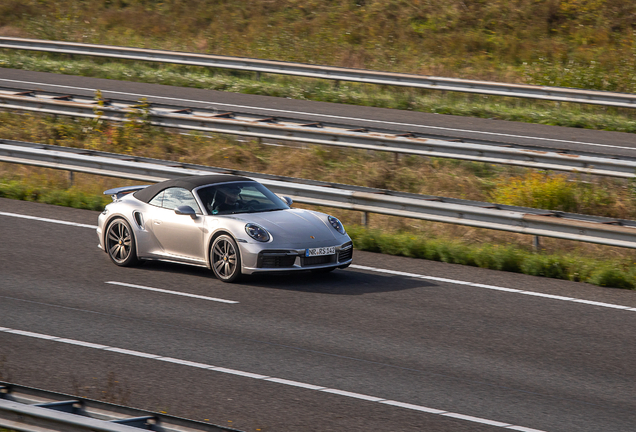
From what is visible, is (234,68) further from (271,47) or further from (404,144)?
(404,144)

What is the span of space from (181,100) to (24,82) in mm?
5442

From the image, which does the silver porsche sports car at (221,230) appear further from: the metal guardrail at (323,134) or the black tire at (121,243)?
the metal guardrail at (323,134)

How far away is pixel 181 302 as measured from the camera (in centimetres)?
992

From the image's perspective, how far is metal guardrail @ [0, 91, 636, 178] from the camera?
625 inches

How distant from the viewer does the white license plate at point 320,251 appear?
34.9 ft

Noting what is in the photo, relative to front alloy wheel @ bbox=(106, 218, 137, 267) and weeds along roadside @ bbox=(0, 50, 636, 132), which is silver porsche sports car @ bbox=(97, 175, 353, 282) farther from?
weeds along roadside @ bbox=(0, 50, 636, 132)

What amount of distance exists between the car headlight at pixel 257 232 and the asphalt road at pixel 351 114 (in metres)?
8.10

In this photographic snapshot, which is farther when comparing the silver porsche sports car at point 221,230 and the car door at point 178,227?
the car door at point 178,227

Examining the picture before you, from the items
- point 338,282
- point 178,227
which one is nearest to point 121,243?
point 178,227

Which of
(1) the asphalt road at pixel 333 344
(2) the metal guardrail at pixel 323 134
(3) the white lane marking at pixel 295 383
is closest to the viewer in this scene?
(1) the asphalt road at pixel 333 344

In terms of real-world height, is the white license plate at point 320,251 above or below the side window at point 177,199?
below

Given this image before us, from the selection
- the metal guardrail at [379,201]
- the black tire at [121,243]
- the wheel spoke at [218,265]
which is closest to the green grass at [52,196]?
the metal guardrail at [379,201]

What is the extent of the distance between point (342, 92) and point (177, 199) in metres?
14.0

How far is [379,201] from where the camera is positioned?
1362cm
